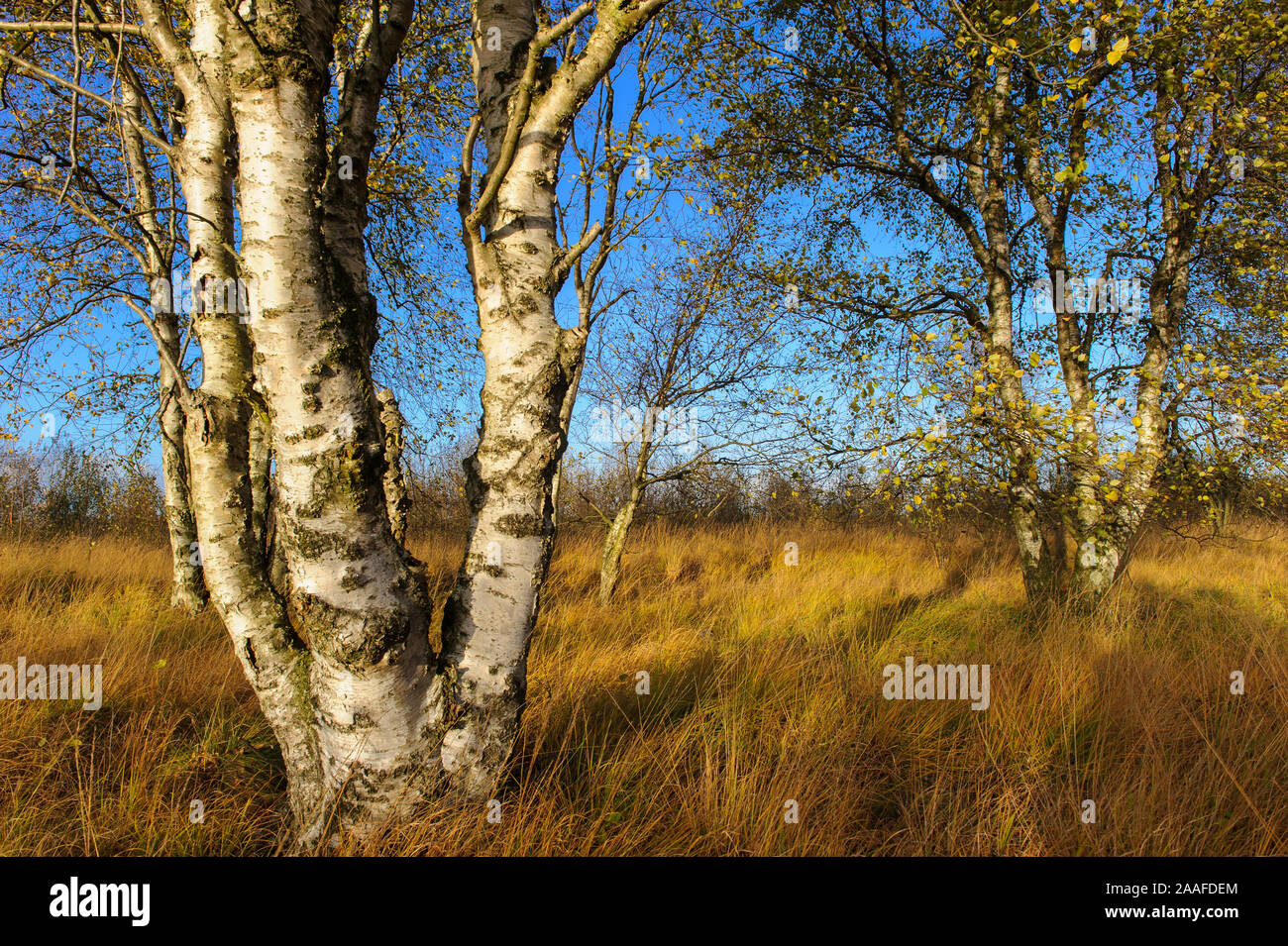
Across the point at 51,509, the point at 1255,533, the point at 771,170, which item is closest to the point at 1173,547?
the point at 1255,533

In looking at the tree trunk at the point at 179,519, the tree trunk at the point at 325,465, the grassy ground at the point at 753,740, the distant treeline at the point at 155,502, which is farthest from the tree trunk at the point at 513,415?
the distant treeline at the point at 155,502

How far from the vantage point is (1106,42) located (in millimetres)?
4512

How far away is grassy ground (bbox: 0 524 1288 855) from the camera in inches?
81.1

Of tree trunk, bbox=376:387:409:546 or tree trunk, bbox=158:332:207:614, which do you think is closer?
tree trunk, bbox=376:387:409:546

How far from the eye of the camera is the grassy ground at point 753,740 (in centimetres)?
206

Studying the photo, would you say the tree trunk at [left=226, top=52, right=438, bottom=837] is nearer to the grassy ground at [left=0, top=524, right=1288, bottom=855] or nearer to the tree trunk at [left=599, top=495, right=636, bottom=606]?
the grassy ground at [left=0, top=524, right=1288, bottom=855]

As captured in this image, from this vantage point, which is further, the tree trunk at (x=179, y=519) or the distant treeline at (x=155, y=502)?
the distant treeline at (x=155, y=502)

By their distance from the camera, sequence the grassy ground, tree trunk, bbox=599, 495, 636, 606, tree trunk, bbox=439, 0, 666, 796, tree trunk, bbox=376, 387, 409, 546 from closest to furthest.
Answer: tree trunk, bbox=439, 0, 666, 796, the grassy ground, tree trunk, bbox=376, 387, 409, 546, tree trunk, bbox=599, 495, 636, 606

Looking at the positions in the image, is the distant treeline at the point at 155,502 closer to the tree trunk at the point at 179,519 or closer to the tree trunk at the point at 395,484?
the tree trunk at the point at 179,519

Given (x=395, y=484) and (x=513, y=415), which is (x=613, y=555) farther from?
(x=513, y=415)

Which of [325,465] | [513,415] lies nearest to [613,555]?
[513,415]

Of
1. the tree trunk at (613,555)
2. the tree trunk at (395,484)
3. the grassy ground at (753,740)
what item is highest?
the tree trunk at (395,484)

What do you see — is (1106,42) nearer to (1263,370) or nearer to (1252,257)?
(1252,257)

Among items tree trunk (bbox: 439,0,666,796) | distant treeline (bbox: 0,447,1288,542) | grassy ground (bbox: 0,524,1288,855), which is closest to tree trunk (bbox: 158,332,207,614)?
grassy ground (bbox: 0,524,1288,855)
